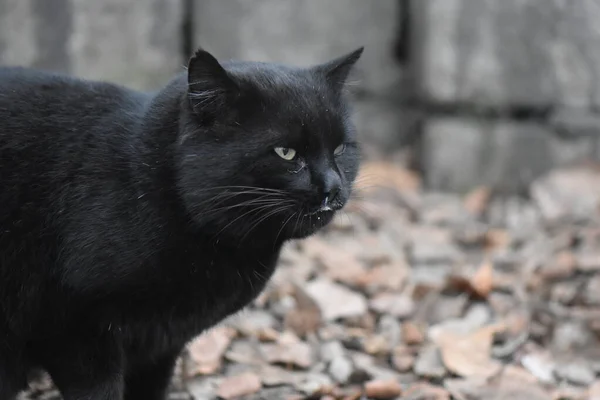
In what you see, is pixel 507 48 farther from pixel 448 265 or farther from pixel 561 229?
pixel 448 265

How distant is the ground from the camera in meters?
2.61

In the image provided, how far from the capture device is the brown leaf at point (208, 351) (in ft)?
8.77

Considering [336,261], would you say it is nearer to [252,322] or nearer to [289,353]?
[252,322]

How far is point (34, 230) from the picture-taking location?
6.80 ft

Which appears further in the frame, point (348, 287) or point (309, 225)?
point (348, 287)

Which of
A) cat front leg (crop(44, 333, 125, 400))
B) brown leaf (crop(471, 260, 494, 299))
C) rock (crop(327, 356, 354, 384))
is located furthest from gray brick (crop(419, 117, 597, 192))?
cat front leg (crop(44, 333, 125, 400))

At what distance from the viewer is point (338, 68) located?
228cm

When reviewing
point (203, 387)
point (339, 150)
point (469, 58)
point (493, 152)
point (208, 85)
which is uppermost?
point (208, 85)

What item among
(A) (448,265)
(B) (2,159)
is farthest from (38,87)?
(A) (448,265)

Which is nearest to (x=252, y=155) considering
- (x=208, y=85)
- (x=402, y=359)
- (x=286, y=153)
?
(x=286, y=153)

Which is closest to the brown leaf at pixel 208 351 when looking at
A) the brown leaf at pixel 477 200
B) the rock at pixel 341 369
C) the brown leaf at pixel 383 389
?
the rock at pixel 341 369

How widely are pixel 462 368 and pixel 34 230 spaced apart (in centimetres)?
135

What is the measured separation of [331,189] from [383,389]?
74 centimetres

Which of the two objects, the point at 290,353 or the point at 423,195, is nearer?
the point at 290,353
